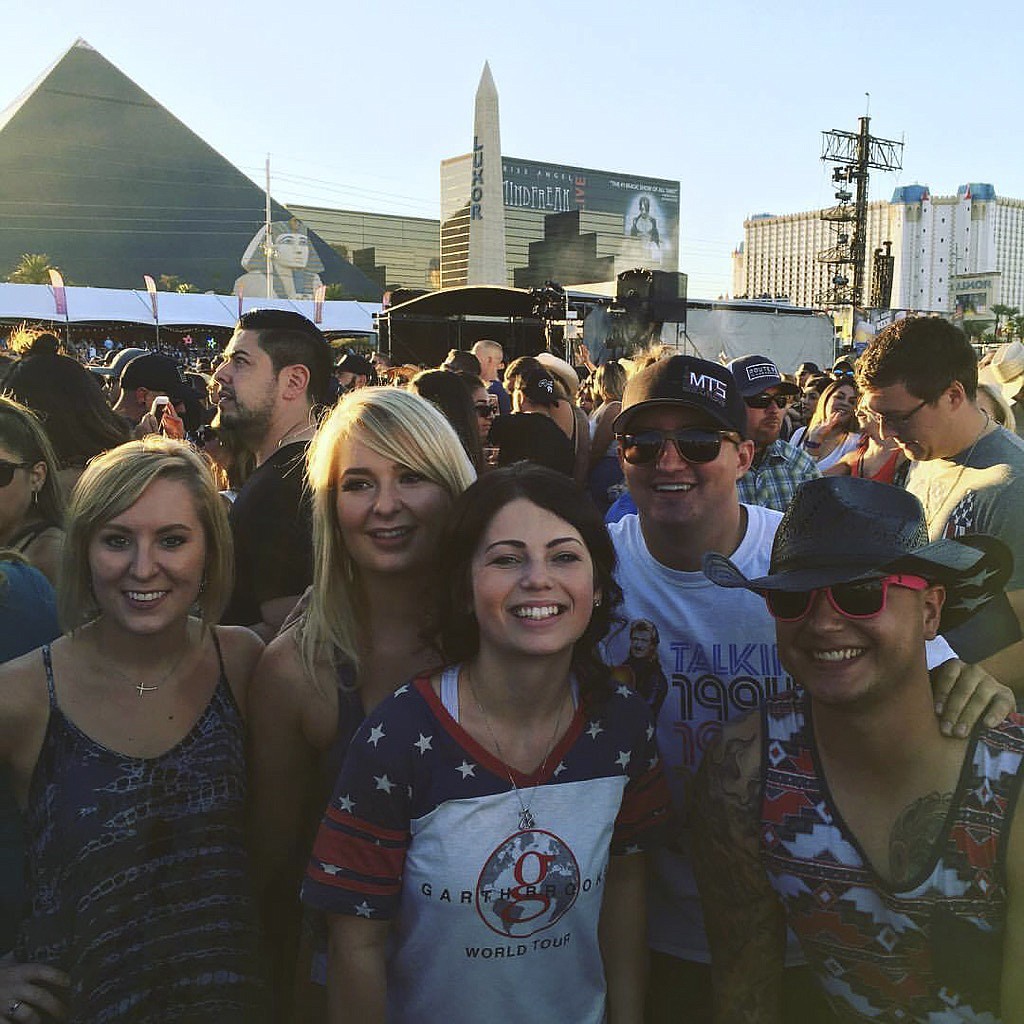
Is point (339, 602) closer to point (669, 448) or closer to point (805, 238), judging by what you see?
point (669, 448)

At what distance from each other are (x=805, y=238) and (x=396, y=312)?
10696 centimetres

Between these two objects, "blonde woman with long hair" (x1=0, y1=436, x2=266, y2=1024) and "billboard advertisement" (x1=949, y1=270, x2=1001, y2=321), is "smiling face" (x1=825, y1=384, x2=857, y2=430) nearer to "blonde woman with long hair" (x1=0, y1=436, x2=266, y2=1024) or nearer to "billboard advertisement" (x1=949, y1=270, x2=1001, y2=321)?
"blonde woman with long hair" (x1=0, y1=436, x2=266, y2=1024)

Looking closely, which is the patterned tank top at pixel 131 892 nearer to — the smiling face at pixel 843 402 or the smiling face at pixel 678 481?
the smiling face at pixel 678 481

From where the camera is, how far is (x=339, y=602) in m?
2.11

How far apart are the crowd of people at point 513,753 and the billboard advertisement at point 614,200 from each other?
117 meters

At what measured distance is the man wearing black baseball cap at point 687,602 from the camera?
81.7 inches

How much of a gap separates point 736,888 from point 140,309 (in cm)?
3668

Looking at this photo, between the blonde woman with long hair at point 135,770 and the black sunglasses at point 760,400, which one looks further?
the black sunglasses at point 760,400

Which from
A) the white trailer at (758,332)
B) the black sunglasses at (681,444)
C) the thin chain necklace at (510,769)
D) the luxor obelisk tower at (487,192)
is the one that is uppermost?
the luxor obelisk tower at (487,192)

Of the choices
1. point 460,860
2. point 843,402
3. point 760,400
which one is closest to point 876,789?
point 460,860

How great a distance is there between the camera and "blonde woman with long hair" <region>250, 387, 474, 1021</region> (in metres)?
2.04

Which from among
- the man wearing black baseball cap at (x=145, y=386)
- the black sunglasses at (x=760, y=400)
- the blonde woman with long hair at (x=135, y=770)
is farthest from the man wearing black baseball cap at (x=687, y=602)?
the man wearing black baseball cap at (x=145, y=386)

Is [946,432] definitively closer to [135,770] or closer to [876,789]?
[876,789]

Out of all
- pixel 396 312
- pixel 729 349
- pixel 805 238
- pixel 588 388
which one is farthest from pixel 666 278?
pixel 805 238
